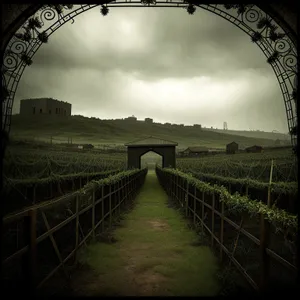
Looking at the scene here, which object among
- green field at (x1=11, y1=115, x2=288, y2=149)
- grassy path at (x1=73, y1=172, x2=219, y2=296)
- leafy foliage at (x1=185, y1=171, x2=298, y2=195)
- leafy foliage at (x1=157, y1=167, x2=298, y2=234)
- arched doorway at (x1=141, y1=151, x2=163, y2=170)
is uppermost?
green field at (x1=11, y1=115, x2=288, y2=149)

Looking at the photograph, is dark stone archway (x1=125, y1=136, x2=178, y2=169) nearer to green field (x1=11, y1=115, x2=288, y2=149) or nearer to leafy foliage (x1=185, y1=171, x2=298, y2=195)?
leafy foliage (x1=185, y1=171, x2=298, y2=195)

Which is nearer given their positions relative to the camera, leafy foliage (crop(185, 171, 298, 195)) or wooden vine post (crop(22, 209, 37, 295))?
wooden vine post (crop(22, 209, 37, 295))

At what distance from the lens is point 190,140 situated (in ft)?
474

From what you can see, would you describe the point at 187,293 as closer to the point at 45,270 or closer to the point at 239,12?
the point at 45,270

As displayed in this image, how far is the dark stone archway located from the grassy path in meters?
23.3

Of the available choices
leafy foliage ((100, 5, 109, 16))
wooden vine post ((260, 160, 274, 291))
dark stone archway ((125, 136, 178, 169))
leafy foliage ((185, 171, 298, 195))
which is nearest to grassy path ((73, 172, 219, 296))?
wooden vine post ((260, 160, 274, 291))

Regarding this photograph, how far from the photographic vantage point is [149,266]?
5262 millimetres

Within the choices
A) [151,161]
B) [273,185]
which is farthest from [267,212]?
[151,161]

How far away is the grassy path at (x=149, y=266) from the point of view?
169 inches

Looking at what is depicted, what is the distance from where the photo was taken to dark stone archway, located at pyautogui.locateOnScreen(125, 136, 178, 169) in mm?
31547

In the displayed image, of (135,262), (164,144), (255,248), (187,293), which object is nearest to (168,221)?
(255,248)

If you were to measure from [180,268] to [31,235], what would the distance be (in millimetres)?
3139

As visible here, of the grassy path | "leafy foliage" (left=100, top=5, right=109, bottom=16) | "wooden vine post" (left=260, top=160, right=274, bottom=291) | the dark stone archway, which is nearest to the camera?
"wooden vine post" (left=260, top=160, right=274, bottom=291)

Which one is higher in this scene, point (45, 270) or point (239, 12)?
point (239, 12)
